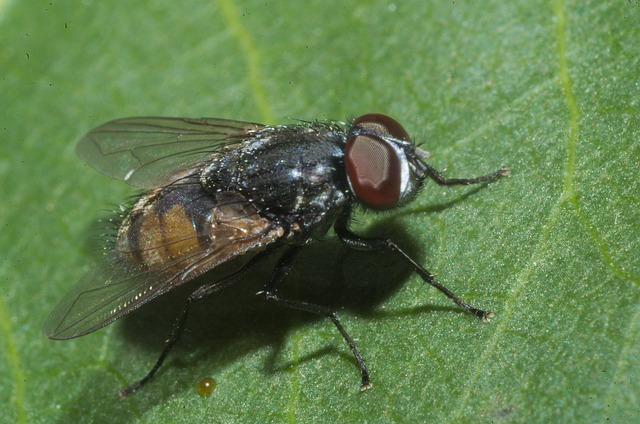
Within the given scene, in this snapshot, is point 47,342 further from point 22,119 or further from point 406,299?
point 406,299

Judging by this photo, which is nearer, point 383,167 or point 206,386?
point 383,167

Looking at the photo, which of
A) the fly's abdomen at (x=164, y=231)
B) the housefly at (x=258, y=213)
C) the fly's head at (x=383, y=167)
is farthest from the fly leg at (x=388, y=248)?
the fly's abdomen at (x=164, y=231)

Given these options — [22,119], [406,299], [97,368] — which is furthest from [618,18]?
[22,119]

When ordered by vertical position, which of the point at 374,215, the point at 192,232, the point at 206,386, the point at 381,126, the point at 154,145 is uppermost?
the point at 154,145

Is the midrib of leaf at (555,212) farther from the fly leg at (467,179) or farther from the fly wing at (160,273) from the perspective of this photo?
the fly wing at (160,273)

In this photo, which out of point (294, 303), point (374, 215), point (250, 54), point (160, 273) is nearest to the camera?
point (160, 273)

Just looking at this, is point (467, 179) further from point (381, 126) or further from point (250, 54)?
point (250, 54)

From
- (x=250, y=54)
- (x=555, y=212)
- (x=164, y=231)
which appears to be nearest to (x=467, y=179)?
(x=555, y=212)
